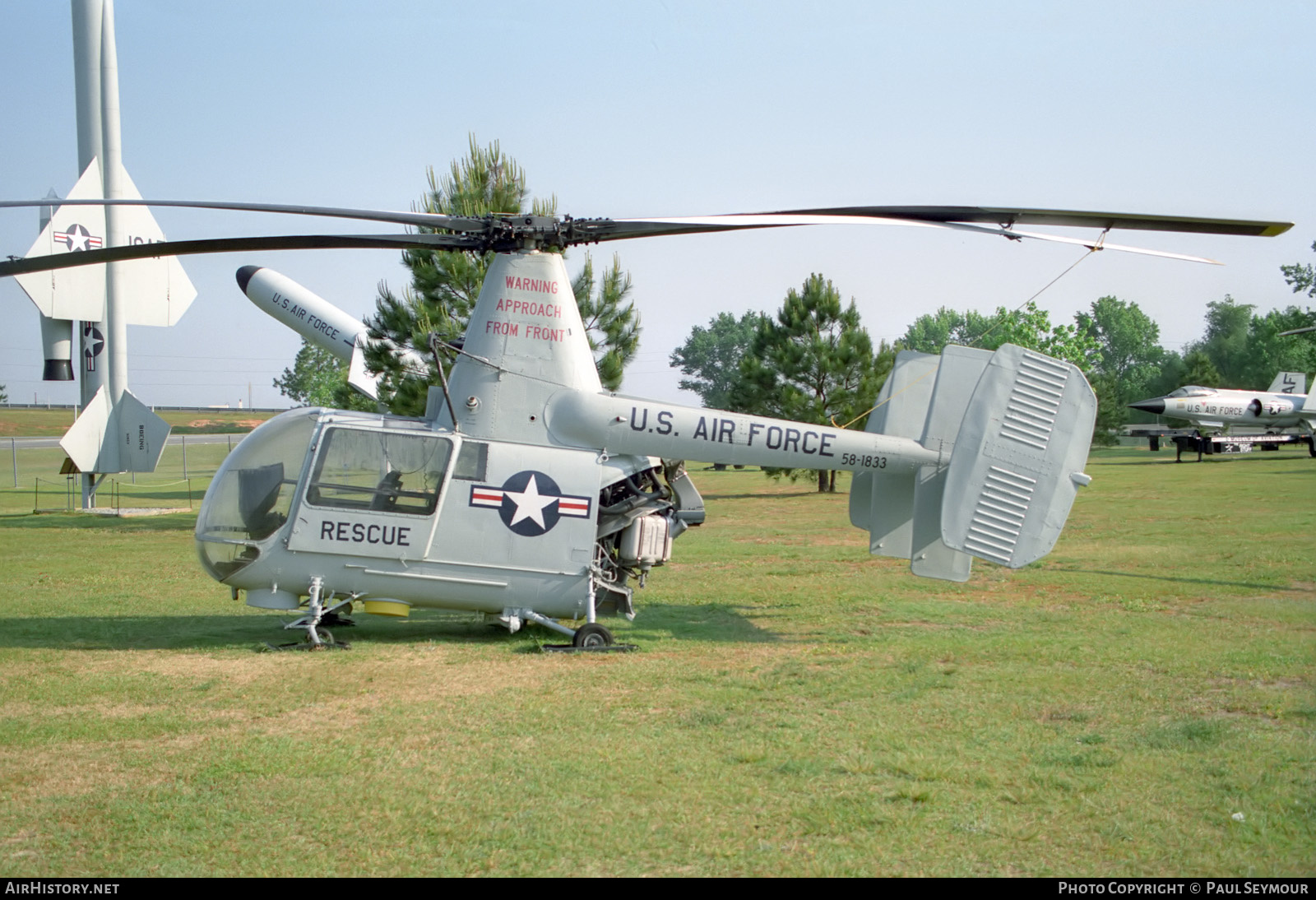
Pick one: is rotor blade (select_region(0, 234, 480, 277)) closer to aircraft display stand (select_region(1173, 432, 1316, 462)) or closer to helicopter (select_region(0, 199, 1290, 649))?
helicopter (select_region(0, 199, 1290, 649))

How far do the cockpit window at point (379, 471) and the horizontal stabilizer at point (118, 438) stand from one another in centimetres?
1829

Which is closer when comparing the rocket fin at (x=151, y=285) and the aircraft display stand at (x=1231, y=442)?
the rocket fin at (x=151, y=285)

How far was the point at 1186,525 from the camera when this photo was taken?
2011 centimetres

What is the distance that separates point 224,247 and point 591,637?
184 inches

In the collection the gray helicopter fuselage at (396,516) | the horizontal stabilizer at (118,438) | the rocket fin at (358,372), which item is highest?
the rocket fin at (358,372)

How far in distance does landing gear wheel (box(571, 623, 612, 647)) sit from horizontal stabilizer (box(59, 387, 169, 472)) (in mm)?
19461

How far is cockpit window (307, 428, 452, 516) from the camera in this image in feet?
29.7

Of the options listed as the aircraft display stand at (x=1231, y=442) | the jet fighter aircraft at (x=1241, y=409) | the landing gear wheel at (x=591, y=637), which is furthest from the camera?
the aircraft display stand at (x=1231, y=442)

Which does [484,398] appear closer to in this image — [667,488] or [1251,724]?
[667,488]

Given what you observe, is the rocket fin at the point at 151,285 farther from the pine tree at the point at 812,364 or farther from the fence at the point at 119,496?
the pine tree at the point at 812,364

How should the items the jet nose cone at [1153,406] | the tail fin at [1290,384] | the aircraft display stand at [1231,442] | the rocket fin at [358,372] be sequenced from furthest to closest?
the tail fin at [1290,384] → the jet nose cone at [1153,406] → the aircraft display stand at [1231,442] → the rocket fin at [358,372]

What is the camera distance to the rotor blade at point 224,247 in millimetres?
8172

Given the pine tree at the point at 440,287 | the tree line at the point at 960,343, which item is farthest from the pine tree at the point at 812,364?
the pine tree at the point at 440,287

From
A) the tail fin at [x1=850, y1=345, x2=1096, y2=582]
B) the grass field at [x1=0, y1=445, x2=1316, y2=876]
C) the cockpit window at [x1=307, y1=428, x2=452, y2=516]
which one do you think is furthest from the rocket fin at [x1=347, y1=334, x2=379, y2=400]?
the tail fin at [x1=850, y1=345, x2=1096, y2=582]
